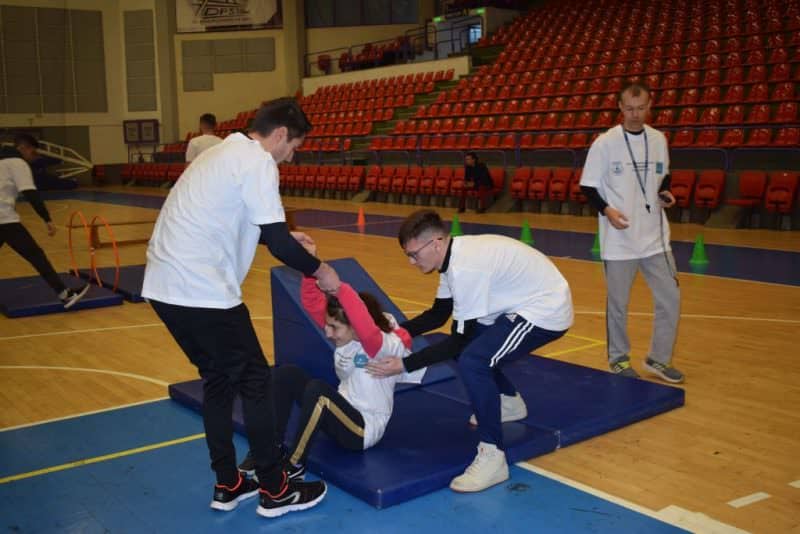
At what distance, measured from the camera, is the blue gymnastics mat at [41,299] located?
26.1 ft

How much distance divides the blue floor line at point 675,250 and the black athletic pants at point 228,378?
269 inches

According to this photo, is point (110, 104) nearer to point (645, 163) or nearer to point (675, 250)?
point (675, 250)

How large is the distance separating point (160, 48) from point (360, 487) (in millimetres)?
29957

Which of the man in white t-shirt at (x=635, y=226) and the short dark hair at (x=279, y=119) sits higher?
the short dark hair at (x=279, y=119)

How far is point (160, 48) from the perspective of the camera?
1209 inches

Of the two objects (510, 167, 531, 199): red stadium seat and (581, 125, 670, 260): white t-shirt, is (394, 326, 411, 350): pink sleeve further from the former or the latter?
(510, 167, 531, 199): red stadium seat

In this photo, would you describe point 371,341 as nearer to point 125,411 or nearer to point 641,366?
point 125,411

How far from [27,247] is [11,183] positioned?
63 cm

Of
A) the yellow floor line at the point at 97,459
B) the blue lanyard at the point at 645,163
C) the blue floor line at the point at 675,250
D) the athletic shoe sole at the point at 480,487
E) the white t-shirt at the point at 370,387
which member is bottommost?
the yellow floor line at the point at 97,459

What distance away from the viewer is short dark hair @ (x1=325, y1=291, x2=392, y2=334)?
3838 millimetres

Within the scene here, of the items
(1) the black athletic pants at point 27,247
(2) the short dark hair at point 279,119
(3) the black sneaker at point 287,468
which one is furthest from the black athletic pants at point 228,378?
Result: (1) the black athletic pants at point 27,247

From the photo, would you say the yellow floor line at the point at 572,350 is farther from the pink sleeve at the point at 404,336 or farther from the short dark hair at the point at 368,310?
the short dark hair at the point at 368,310

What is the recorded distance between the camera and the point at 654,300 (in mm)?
5242

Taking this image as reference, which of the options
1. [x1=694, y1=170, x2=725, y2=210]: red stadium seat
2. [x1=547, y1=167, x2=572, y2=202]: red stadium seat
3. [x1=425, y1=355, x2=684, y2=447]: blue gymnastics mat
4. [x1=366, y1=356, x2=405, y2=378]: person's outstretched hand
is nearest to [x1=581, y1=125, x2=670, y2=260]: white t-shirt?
[x1=425, y1=355, x2=684, y2=447]: blue gymnastics mat
